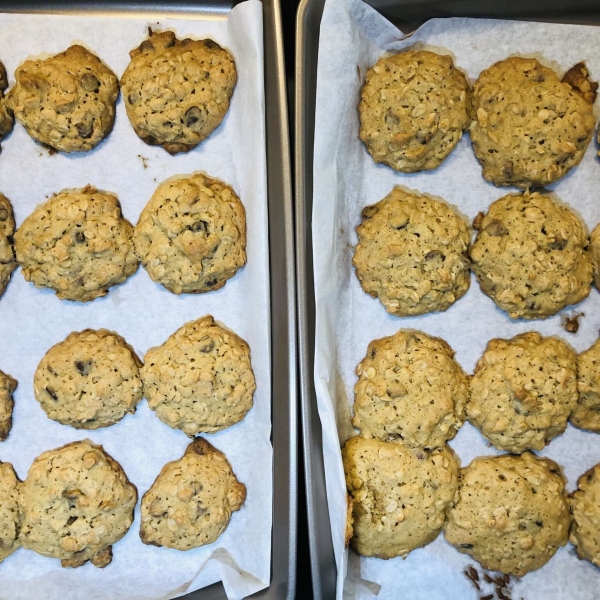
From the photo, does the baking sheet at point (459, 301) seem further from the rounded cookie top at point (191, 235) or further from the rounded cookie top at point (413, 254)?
the rounded cookie top at point (191, 235)

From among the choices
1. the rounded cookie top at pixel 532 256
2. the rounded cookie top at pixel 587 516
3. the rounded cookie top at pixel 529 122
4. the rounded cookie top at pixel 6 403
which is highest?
the rounded cookie top at pixel 529 122

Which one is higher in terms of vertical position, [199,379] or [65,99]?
[65,99]

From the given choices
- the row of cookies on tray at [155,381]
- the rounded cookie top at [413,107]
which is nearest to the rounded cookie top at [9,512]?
the row of cookies on tray at [155,381]

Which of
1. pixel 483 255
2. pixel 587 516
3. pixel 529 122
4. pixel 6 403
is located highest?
pixel 529 122

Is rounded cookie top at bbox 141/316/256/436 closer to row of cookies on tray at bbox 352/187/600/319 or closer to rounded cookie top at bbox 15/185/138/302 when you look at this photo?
rounded cookie top at bbox 15/185/138/302

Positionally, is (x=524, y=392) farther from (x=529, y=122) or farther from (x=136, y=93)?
(x=136, y=93)

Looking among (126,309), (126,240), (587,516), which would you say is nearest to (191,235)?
(126,240)
